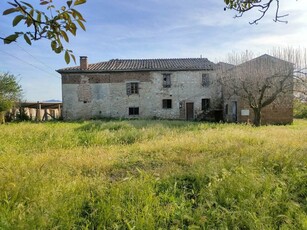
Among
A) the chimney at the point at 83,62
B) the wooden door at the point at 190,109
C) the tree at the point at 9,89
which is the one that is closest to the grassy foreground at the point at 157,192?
the tree at the point at 9,89

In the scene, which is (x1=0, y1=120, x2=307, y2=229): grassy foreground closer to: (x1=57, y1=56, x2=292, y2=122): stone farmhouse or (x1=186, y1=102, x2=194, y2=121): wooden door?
(x1=57, y1=56, x2=292, y2=122): stone farmhouse

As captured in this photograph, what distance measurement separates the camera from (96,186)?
3904 millimetres

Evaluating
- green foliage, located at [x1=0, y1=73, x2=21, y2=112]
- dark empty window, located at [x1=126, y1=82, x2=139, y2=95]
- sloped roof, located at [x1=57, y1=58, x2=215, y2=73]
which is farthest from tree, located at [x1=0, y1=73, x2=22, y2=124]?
dark empty window, located at [x1=126, y1=82, x2=139, y2=95]

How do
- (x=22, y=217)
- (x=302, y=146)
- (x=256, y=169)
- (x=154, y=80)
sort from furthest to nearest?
(x=154, y=80), (x=302, y=146), (x=256, y=169), (x=22, y=217)

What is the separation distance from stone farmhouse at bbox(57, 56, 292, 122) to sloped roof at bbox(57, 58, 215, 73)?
9cm

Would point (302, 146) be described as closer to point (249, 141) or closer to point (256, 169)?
point (249, 141)

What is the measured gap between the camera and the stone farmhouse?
2455 centimetres

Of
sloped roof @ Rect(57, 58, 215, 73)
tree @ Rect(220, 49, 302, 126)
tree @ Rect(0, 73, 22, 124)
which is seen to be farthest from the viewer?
sloped roof @ Rect(57, 58, 215, 73)

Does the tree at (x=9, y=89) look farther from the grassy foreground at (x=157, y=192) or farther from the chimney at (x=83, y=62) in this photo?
the grassy foreground at (x=157, y=192)

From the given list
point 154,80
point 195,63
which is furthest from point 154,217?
point 195,63

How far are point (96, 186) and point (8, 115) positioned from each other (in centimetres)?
1880

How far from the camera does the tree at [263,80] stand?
52.7ft

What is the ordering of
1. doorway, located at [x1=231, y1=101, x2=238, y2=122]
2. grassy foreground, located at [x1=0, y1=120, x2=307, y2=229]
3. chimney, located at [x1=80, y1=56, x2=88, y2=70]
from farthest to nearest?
chimney, located at [x1=80, y1=56, x2=88, y2=70] < doorway, located at [x1=231, y1=101, x2=238, y2=122] < grassy foreground, located at [x1=0, y1=120, x2=307, y2=229]

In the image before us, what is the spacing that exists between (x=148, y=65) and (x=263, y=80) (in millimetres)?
12159
